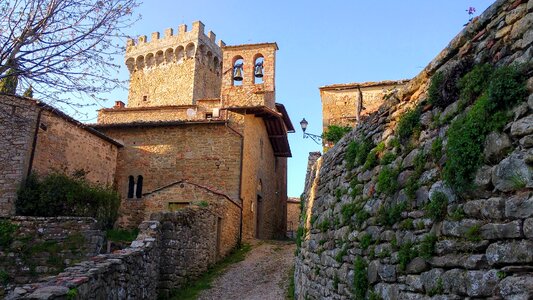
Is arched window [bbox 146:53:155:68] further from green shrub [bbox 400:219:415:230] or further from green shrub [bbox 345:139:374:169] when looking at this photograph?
green shrub [bbox 400:219:415:230]

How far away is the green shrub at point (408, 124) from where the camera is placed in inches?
187

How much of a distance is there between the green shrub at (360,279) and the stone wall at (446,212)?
13 mm

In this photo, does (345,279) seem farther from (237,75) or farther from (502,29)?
(237,75)

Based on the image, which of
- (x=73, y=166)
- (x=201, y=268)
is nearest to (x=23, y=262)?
(x=201, y=268)

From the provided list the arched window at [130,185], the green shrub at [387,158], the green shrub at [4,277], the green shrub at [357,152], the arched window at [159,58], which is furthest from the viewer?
the arched window at [159,58]

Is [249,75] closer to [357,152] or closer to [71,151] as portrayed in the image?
[71,151]

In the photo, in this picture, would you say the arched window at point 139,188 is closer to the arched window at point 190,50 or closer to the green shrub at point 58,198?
the green shrub at point 58,198

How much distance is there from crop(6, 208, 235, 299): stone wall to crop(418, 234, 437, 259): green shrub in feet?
15.1

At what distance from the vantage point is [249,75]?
22.8 metres

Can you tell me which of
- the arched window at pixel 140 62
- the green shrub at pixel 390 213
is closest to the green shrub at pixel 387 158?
the green shrub at pixel 390 213

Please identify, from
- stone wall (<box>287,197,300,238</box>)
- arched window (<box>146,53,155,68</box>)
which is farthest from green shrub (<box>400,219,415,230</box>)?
arched window (<box>146,53,155,68</box>)

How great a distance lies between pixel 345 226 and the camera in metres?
6.42

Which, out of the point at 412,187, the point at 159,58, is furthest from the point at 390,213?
the point at 159,58

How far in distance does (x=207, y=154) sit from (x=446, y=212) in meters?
17.7
